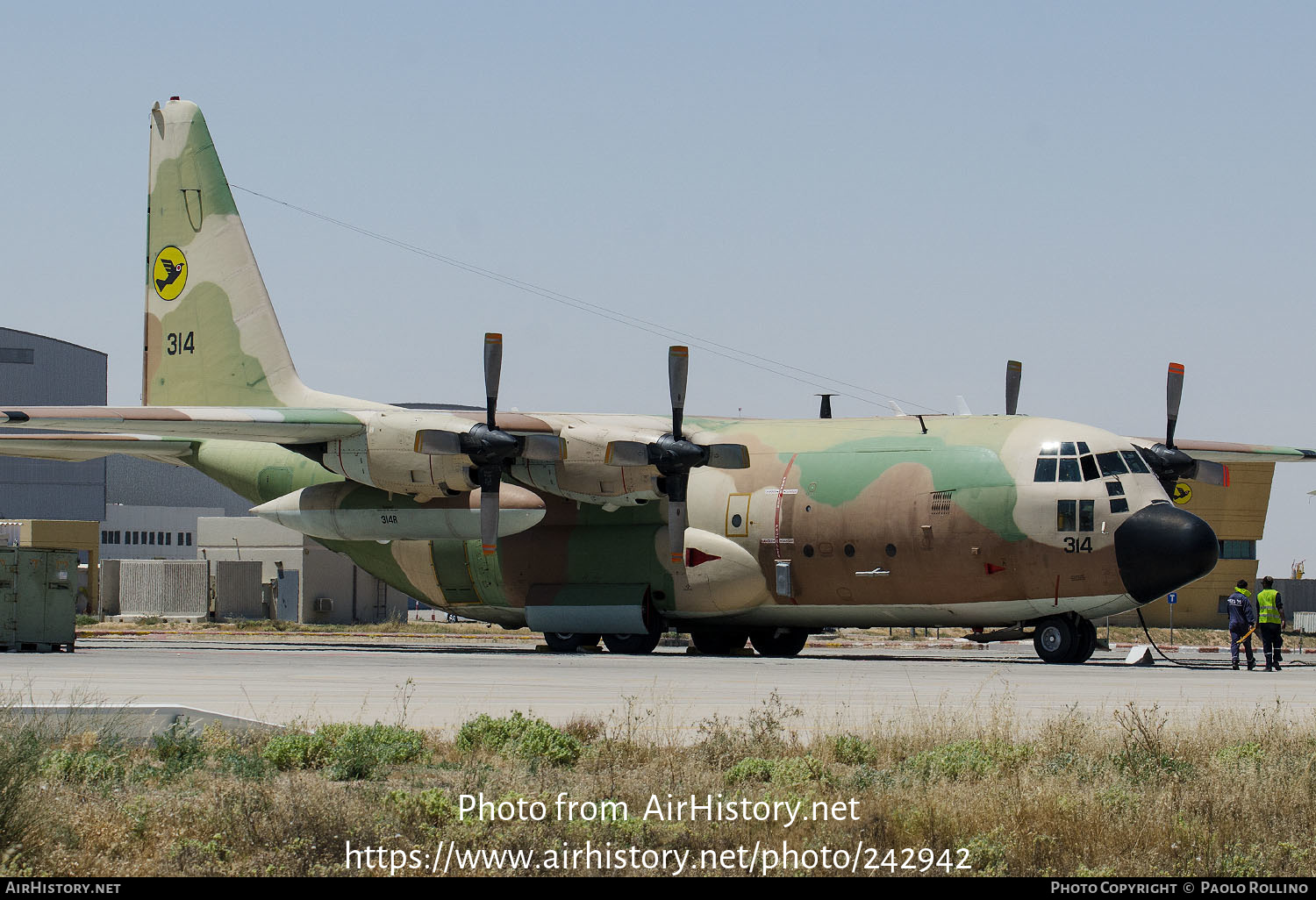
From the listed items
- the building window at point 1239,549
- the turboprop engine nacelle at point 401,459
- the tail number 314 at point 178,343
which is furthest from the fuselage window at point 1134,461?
the building window at point 1239,549

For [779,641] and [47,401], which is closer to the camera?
[779,641]

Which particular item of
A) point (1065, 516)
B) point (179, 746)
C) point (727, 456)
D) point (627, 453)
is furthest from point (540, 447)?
point (179, 746)

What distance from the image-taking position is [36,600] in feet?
93.1

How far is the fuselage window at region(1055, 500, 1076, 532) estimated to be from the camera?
81.8 feet

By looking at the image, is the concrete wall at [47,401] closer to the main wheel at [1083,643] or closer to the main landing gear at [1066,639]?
the main landing gear at [1066,639]

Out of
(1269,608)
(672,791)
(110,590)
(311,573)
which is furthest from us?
(110,590)

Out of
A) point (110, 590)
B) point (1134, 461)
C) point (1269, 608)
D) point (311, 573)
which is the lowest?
point (110, 590)

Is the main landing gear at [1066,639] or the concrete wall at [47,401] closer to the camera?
the main landing gear at [1066,639]

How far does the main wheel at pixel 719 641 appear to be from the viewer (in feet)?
99.1

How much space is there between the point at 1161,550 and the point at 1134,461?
1.82 metres

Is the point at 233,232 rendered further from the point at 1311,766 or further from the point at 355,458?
the point at 1311,766

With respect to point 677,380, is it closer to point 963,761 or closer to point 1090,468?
point 1090,468

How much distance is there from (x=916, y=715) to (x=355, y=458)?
603 inches

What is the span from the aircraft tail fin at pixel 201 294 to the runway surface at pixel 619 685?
6.94 m
